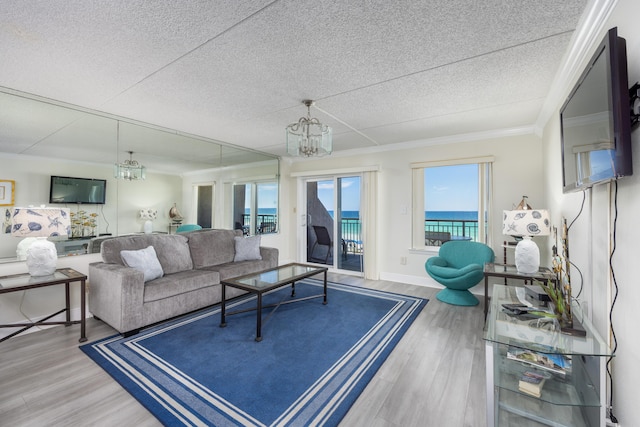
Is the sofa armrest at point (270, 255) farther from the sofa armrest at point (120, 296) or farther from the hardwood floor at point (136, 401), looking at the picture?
the hardwood floor at point (136, 401)

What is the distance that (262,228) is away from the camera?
17.5ft

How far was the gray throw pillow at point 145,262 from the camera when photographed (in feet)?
9.23

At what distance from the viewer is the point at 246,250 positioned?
4.12 meters

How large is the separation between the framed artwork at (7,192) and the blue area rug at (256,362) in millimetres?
1549

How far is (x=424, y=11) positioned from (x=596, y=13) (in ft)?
3.00

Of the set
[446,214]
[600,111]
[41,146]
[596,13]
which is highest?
[596,13]

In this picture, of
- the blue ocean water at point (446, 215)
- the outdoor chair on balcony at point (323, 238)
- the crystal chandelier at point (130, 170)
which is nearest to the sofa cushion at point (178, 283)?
the crystal chandelier at point (130, 170)

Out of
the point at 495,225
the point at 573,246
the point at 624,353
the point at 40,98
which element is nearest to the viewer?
the point at 624,353

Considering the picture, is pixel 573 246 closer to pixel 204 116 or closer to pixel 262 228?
pixel 204 116

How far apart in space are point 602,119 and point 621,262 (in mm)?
679

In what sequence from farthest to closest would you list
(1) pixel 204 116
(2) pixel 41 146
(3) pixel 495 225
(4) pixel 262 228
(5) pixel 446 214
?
1. (4) pixel 262 228
2. (5) pixel 446 214
3. (3) pixel 495 225
4. (1) pixel 204 116
5. (2) pixel 41 146

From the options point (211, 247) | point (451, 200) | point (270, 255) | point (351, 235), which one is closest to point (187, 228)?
point (211, 247)

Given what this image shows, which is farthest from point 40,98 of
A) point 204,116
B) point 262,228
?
point 262,228

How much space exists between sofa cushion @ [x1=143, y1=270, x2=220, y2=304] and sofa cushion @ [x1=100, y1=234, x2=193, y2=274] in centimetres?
16
